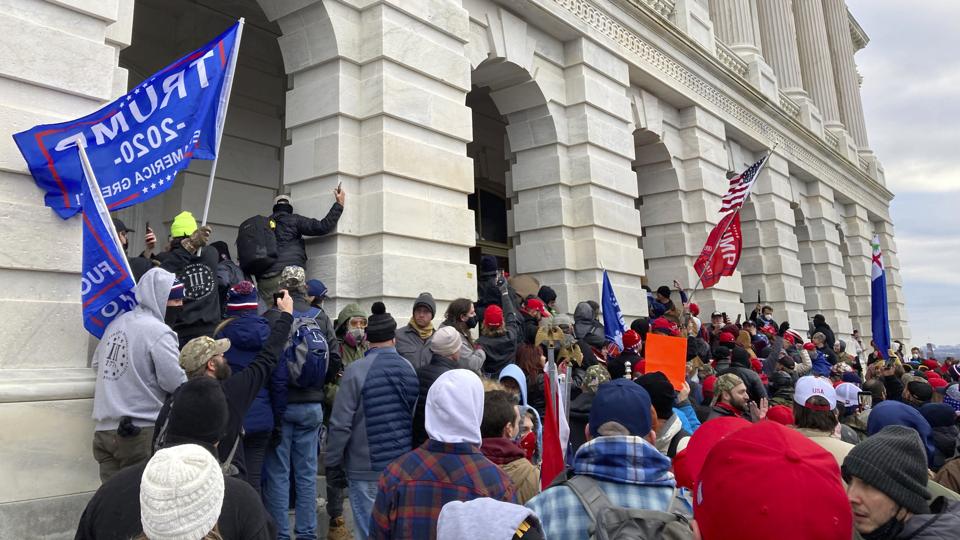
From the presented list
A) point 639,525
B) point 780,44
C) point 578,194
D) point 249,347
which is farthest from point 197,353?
point 780,44

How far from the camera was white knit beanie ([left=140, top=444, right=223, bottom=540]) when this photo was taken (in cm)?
165

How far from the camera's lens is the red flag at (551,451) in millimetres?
3197

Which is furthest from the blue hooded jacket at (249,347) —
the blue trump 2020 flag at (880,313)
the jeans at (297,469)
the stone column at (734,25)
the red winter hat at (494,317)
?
the stone column at (734,25)

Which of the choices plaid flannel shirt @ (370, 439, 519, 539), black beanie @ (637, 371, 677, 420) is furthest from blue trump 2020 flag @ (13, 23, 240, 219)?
black beanie @ (637, 371, 677, 420)

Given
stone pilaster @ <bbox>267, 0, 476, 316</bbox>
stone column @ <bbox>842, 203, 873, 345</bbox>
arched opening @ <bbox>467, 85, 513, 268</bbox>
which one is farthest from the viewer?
stone column @ <bbox>842, 203, 873, 345</bbox>

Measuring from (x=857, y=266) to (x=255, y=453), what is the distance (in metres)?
25.6

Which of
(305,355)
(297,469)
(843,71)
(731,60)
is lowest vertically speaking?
(297,469)

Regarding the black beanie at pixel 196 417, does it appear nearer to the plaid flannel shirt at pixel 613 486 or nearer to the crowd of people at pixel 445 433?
the crowd of people at pixel 445 433

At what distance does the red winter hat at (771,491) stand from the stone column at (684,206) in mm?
12968

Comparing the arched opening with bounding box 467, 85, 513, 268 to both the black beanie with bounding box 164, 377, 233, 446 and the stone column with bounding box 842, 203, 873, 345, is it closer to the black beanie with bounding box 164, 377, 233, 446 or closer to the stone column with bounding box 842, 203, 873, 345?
the black beanie with bounding box 164, 377, 233, 446

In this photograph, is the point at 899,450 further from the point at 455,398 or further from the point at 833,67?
the point at 833,67

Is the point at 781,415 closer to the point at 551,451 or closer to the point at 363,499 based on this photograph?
the point at 551,451

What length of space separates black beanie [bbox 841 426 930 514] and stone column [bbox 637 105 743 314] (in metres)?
12.2

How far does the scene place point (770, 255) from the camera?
57.2ft
